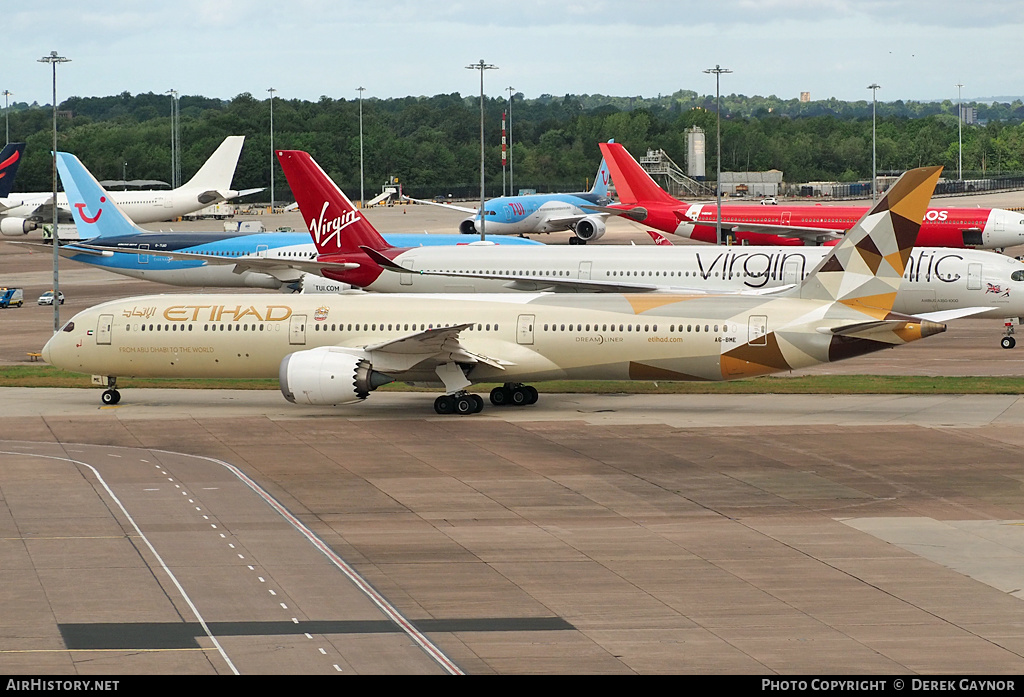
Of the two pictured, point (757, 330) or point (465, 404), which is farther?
point (465, 404)

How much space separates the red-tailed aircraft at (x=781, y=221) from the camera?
8462 cm

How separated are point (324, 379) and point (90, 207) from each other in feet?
141

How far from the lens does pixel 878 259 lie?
41531 mm

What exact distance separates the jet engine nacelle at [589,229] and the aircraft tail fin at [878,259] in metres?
72.1

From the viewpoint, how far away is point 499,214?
122812 millimetres

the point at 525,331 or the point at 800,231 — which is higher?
the point at 800,231

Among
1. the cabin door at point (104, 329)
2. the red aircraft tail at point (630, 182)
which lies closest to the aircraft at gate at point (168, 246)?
the red aircraft tail at point (630, 182)

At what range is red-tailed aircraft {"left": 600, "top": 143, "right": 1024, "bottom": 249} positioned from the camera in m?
84.6

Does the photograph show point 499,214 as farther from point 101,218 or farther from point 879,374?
point 879,374

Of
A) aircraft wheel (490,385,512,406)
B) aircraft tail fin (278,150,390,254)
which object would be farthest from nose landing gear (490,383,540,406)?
aircraft tail fin (278,150,390,254)

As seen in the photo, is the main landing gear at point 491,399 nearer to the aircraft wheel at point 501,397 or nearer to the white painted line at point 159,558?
the aircraft wheel at point 501,397

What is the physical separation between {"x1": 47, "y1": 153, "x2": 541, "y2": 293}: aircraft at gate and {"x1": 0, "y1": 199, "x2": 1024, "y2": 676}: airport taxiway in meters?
28.1

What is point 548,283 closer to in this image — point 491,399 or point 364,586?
point 491,399

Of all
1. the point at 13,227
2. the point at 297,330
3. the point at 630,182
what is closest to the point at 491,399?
the point at 297,330
